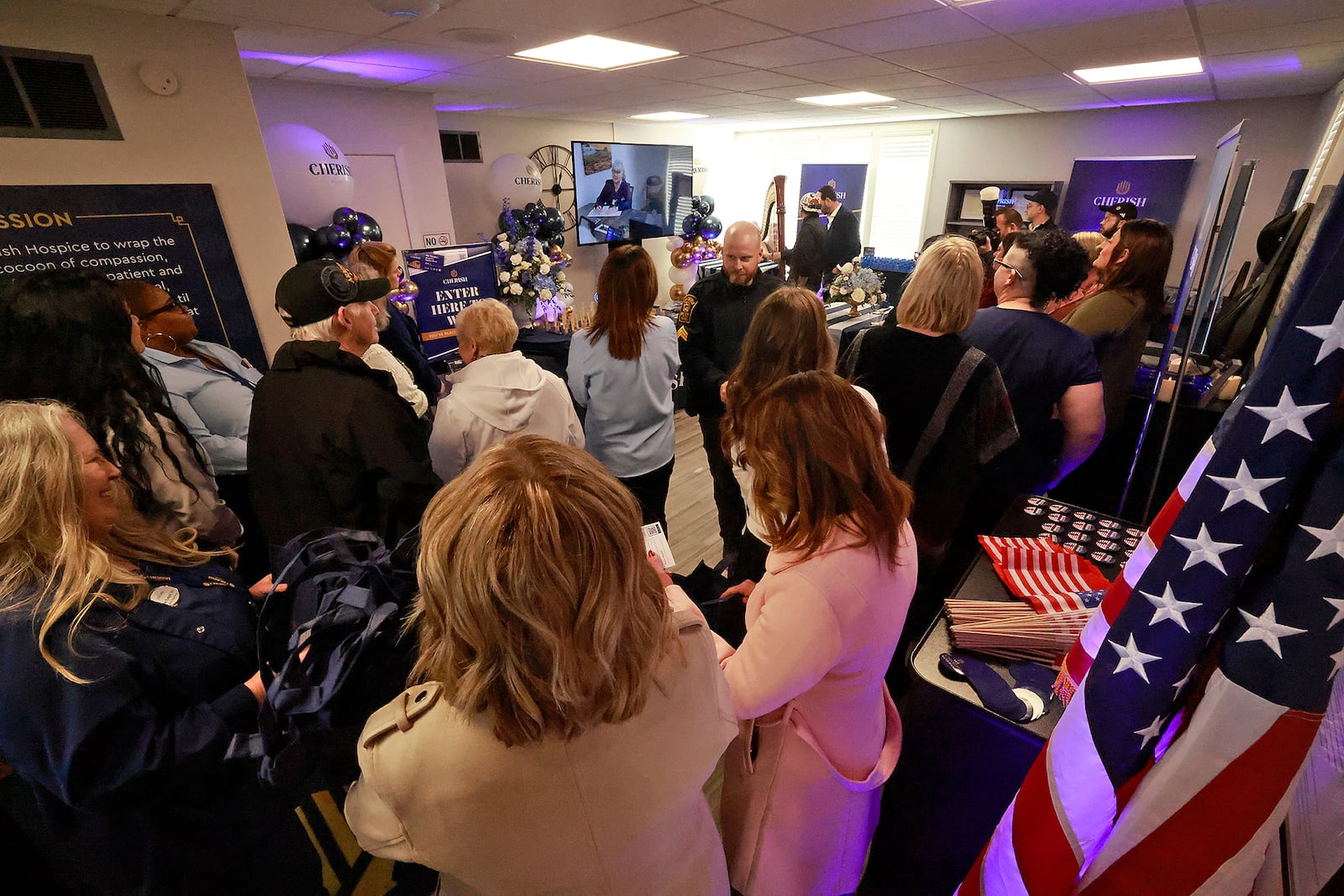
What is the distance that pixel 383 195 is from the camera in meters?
4.78

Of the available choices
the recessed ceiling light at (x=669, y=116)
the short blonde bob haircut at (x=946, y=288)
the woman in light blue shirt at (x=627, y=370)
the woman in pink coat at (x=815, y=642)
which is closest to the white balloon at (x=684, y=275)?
the recessed ceiling light at (x=669, y=116)

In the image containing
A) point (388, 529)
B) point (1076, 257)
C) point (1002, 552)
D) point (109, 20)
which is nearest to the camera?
point (1002, 552)

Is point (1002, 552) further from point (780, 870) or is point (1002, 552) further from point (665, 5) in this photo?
point (665, 5)

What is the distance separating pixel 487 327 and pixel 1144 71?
472 centimetres

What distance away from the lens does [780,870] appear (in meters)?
1.23

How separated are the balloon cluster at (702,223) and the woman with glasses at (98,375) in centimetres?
661

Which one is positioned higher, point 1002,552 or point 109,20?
point 109,20

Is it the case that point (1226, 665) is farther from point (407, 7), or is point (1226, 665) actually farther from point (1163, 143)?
point (1163, 143)

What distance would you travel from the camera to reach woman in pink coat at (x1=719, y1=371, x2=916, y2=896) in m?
1.00

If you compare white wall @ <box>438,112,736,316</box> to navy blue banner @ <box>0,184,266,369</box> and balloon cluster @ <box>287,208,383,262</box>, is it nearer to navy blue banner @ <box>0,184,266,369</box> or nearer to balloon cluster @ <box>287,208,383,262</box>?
balloon cluster @ <box>287,208,383,262</box>

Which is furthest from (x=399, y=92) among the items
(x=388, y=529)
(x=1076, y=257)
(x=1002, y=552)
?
(x=1002, y=552)

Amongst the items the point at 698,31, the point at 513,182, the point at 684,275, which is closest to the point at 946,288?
the point at 698,31

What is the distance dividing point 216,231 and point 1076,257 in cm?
365

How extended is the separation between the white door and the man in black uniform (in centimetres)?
350
